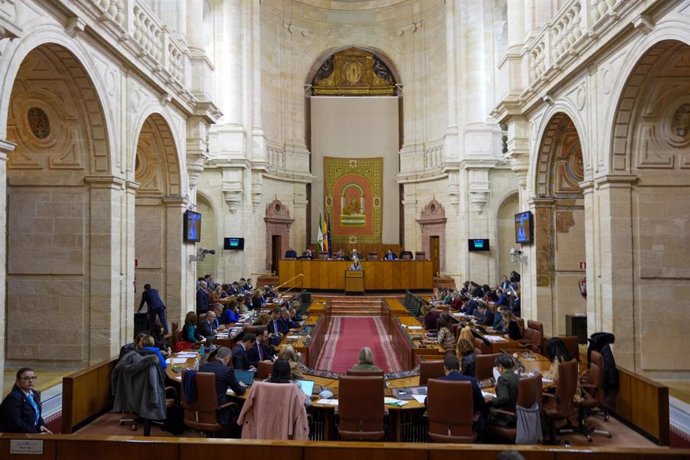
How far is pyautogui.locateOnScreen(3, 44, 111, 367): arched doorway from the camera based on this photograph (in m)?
8.24

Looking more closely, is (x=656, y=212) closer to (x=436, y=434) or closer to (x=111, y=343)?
(x=436, y=434)

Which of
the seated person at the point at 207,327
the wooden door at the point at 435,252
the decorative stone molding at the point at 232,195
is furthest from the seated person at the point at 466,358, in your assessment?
the wooden door at the point at 435,252

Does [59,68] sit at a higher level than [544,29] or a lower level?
lower

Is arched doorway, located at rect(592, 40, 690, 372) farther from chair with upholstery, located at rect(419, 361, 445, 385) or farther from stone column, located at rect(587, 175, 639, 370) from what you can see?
chair with upholstery, located at rect(419, 361, 445, 385)

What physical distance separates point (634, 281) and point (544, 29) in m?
5.17

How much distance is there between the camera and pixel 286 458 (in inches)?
163

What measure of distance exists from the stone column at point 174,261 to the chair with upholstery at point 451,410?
7921 millimetres

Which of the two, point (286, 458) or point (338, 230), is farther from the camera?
point (338, 230)

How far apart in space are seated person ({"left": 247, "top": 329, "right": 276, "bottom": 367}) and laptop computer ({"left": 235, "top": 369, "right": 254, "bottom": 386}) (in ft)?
2.96

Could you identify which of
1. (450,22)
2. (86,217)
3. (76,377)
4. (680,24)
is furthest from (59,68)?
(450,22)

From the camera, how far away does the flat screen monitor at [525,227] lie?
38.3ft

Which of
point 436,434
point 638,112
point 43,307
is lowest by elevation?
point 436,434

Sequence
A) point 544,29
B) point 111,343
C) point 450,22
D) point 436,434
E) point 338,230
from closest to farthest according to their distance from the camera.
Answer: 1. point 436,434
2. point 111,343
3. point 544,29
4. point 450,22
5. point 338,230

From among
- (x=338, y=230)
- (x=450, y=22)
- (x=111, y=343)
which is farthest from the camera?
(x=338, y=230)
